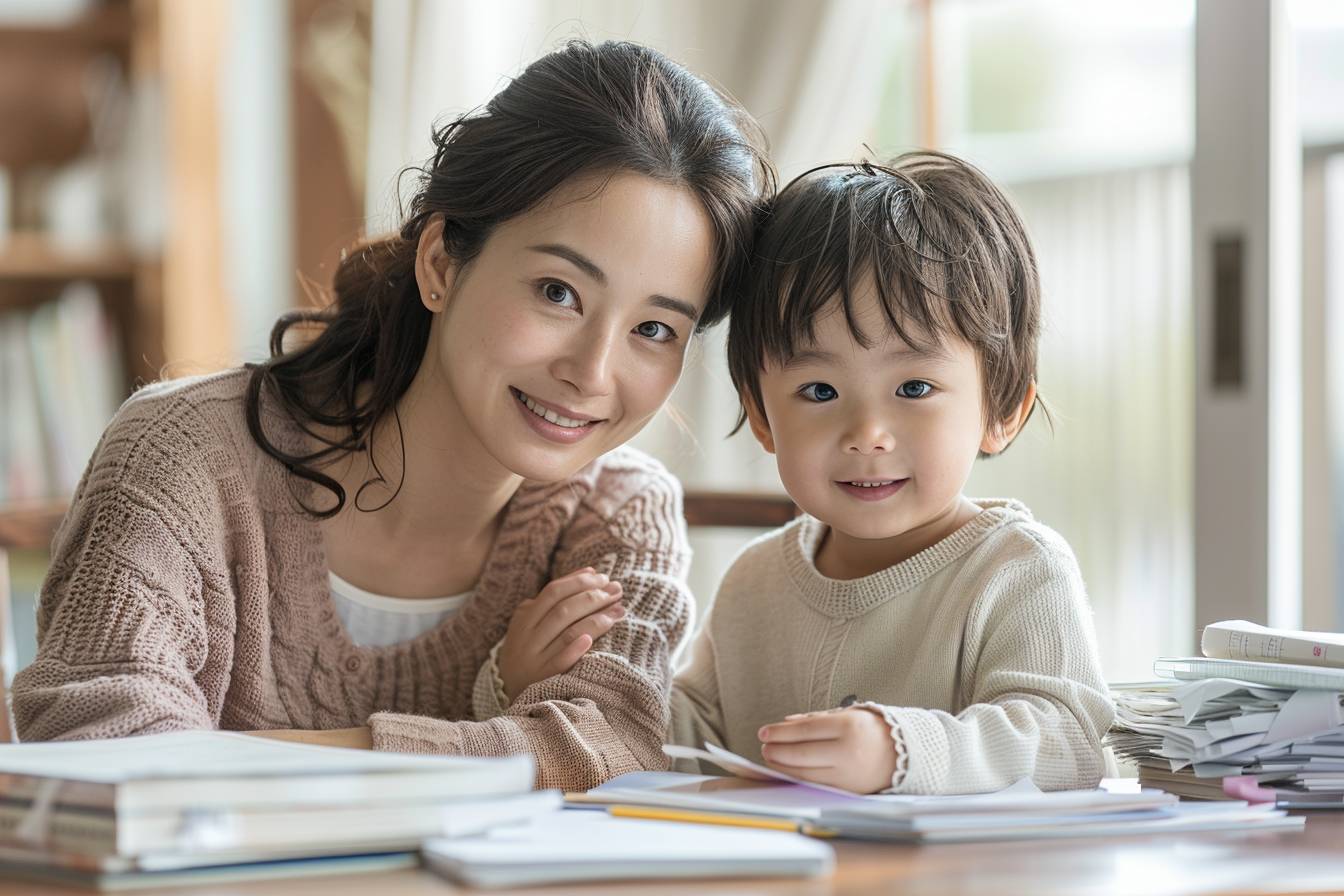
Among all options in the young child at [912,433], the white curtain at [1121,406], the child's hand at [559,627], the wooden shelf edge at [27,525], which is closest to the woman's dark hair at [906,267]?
the young child at [912,433]

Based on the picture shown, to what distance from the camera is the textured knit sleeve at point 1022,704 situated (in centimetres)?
96

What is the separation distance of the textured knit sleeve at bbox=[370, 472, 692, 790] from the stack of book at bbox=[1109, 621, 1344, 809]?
0.40 metres

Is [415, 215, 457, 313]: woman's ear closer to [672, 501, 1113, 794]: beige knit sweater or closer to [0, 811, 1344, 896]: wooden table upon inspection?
[672, 501, 1113, 794]: beige knit sweater

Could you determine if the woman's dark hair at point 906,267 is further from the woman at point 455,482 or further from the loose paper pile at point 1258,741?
the loose paper pile at point 1258,741

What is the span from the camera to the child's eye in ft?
3.86

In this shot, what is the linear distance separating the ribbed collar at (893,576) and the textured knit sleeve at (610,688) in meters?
0.12

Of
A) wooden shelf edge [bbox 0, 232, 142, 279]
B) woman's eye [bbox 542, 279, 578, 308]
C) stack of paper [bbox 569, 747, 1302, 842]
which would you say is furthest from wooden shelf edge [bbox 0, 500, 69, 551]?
wooden shelf edge [bbox 0, 232, 142, 279]

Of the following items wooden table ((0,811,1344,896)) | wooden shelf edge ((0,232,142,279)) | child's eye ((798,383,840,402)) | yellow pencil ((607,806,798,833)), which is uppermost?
wooden shelf edge ((0,232,142,279))

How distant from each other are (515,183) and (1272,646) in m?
0.69

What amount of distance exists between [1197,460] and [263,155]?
234 centimetres

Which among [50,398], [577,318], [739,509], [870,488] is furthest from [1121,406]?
[50,398]

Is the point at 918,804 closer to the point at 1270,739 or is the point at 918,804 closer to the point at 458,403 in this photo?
the point at 1270,739

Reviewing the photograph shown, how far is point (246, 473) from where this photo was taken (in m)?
1.27

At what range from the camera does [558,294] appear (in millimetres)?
1189
